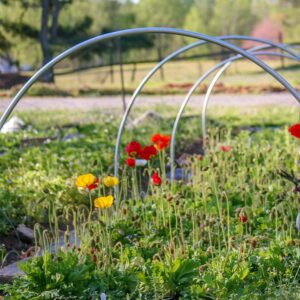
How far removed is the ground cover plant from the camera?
12.0 ft

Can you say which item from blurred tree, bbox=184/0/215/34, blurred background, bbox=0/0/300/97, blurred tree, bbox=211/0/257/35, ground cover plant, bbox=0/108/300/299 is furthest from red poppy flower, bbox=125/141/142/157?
blurred tree, bbox=211/0/257/35

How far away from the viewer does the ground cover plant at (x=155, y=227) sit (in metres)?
3.64

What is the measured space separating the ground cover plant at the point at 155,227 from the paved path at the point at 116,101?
717 centimetres

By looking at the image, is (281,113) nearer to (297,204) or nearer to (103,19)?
(297,204)

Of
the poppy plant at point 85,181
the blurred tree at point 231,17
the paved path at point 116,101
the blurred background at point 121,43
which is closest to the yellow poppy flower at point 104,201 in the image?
the poppy plant at point 85,181

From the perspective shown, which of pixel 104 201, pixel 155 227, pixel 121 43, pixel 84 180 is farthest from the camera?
pixel 121 43

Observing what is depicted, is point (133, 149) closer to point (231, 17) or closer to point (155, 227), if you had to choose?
point (155, 227)

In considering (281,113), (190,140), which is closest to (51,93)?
(281,113)

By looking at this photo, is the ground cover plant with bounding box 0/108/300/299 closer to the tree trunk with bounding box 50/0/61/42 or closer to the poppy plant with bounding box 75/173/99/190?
the poppy plant with bounding box 75/173/99/190

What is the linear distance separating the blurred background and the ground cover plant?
16.3ft

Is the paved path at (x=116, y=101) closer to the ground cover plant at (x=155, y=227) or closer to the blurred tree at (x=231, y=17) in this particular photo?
the ground cover plant at (x=155, y=227)

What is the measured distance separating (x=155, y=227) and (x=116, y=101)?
465 inches

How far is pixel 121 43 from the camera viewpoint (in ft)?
86.5

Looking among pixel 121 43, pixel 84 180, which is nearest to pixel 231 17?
pixel 121 43
